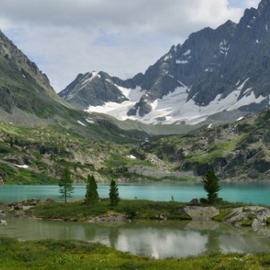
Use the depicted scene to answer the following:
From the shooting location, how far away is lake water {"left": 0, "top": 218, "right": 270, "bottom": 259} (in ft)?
256

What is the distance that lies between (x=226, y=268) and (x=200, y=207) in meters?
82.1

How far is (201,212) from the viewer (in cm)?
12450

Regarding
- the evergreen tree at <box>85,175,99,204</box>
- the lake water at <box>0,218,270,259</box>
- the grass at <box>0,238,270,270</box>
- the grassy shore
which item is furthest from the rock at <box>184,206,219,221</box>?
the grass at <box>0,238,270,270</box>

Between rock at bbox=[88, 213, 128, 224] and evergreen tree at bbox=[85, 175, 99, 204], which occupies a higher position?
evergreen tree at bbox=[85, 175, 99, 204]

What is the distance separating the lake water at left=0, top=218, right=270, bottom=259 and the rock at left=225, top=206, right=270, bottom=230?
4.38m

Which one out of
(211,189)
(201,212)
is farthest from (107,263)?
(211,189)

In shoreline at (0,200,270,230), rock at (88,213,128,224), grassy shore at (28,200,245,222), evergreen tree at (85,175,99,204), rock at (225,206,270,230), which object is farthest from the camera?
evergreen tree at (85,175,99,204)

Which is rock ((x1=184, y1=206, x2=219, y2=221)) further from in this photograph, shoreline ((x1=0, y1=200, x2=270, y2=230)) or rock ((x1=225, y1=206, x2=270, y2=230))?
rock ((x1=225, y1=206, x2=270, y2=230))

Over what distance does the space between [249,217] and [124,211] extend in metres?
28.8

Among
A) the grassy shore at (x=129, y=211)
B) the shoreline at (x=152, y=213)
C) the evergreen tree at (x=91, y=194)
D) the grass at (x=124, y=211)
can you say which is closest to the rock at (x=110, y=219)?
the shoreline at (x=152, y=213)

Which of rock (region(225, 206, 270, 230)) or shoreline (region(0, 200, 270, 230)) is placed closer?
rock (region(225, 206, 270, 230))

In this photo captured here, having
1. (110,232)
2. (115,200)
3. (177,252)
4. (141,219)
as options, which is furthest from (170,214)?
(177,252)

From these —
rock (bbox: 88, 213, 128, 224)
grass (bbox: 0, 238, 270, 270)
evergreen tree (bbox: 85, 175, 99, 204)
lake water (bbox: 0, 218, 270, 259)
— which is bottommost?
lake water (bbox: 0, 218, 270, 259)

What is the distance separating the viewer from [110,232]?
101 meters
